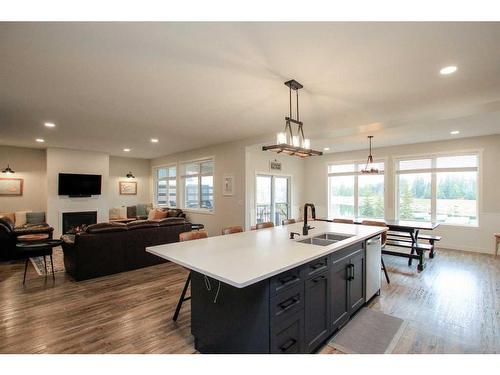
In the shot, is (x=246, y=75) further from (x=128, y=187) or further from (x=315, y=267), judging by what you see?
(x=128, y=187)

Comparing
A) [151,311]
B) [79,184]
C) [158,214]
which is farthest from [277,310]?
[79,184]

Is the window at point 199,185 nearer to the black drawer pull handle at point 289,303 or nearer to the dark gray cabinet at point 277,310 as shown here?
Answer: the dark gray cabinet at point 277,310

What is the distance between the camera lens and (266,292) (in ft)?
5.50

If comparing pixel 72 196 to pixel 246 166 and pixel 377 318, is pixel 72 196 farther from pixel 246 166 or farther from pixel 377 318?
pixel 377 318

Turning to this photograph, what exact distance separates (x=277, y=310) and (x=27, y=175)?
913 cm

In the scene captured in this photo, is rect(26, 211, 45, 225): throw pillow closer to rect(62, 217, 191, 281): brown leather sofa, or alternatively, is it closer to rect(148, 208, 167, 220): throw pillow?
rect(148, 208, 167, 220): throw pillow

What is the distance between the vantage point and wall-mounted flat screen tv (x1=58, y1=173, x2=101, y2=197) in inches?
292

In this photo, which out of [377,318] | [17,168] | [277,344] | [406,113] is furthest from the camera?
[17,168]

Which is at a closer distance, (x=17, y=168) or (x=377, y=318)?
(x=377, y=318)

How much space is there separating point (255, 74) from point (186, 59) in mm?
771

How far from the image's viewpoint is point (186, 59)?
8.25 feet

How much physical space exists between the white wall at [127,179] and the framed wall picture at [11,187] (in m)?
2.45
